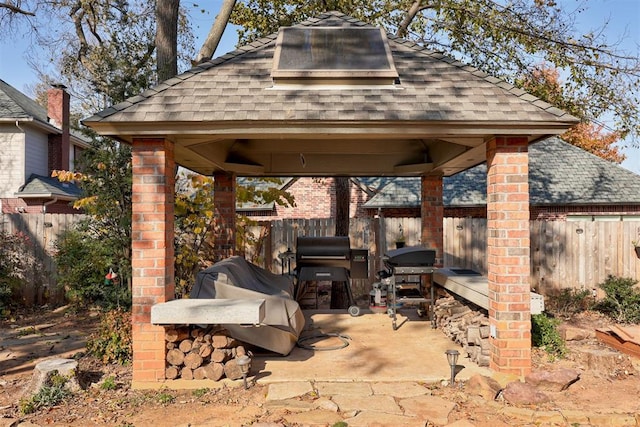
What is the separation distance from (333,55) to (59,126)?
1484 centimetres

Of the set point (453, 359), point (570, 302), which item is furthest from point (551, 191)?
point (453, 359)

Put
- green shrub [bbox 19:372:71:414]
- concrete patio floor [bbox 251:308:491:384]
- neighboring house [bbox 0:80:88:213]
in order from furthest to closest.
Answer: neighboring house [bbox 0:80:88:213] < concrete patio floor [bbox 251:308:491:384] < green shrub [bbox 19:372:71:414]

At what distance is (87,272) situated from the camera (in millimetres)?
A: 8531

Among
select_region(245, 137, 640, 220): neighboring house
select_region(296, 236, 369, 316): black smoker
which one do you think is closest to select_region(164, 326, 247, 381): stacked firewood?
select_region(296, 236, 369, 316): black smoker

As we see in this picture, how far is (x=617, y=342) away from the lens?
6.39m

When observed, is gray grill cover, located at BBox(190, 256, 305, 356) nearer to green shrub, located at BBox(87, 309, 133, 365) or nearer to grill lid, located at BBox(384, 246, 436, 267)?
green shrub, located at BBox(87, 309, 133, 365)

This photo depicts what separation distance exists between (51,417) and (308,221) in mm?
7442

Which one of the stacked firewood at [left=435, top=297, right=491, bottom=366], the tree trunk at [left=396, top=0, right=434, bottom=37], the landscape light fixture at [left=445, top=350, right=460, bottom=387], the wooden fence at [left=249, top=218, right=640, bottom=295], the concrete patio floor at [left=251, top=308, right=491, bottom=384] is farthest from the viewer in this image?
the tree trunk at [left=396, top=0, right=434, bottom=37]

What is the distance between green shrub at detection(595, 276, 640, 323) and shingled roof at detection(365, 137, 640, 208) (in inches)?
176

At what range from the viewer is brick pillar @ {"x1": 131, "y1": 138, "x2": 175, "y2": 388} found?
4.93 m

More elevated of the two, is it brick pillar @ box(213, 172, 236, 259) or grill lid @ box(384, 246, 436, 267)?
brick pillar @ box(213, 172, 236, 259)

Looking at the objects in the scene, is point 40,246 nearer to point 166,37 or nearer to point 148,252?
point 166,37

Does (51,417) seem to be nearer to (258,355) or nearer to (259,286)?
(258,355)

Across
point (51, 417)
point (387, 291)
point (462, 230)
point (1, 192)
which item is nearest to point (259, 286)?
point (387, 291)
